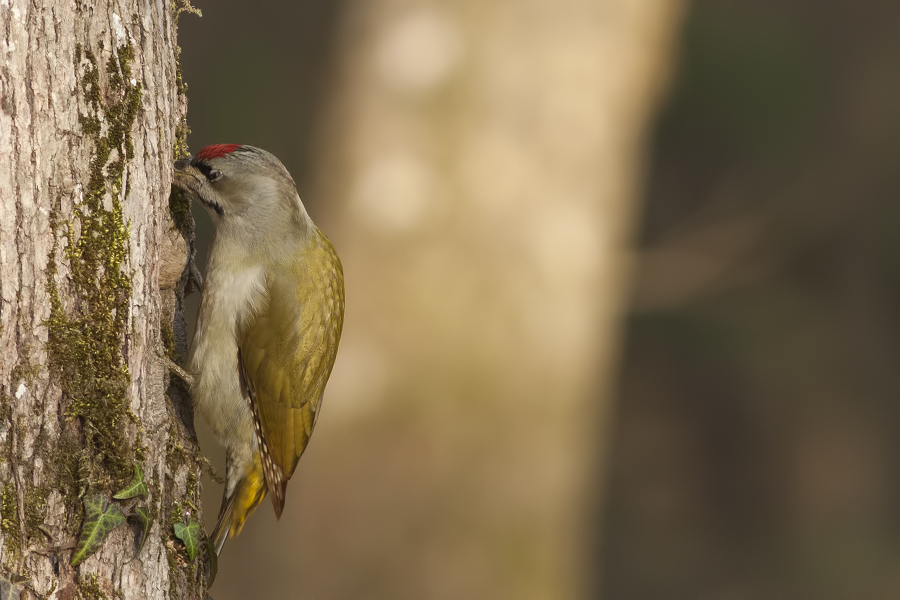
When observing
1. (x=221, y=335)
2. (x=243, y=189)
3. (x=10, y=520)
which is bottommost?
(x=10, y=520)

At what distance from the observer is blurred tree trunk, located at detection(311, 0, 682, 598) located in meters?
5.79

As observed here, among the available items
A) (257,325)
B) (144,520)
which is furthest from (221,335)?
(144,520)

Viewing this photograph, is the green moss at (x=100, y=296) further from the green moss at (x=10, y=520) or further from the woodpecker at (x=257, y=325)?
the woodpecker at (x=257, y=325)

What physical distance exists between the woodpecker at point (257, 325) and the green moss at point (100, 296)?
699 mm

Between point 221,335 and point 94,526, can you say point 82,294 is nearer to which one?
point 94,526

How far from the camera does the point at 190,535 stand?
2.82 meters

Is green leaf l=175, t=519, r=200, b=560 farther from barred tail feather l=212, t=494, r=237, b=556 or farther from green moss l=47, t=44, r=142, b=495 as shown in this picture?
barred tail feather l=212, t=494, r=237, b=556

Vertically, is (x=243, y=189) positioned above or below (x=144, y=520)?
above

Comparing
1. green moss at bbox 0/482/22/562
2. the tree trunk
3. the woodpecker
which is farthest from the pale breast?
green moss at bbox 0/482/22/562

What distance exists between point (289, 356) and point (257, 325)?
0.16 m

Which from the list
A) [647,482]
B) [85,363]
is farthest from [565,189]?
[647,482]

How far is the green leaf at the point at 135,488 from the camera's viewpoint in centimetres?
252

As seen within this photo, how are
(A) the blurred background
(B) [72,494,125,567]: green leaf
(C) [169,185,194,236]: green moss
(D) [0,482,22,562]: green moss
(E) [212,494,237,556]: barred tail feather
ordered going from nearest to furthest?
(D) [0,482,22,562]: green moss < (B) [72,494,125,567]: green leaf < (C) [169,185,194,236]: green moss < (E) [212,494,237,556]: barred tail feather < (A) the blurred background

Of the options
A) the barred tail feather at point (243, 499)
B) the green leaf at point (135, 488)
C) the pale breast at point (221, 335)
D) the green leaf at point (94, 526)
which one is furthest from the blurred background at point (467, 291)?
the green leaf at point (94, 526)
